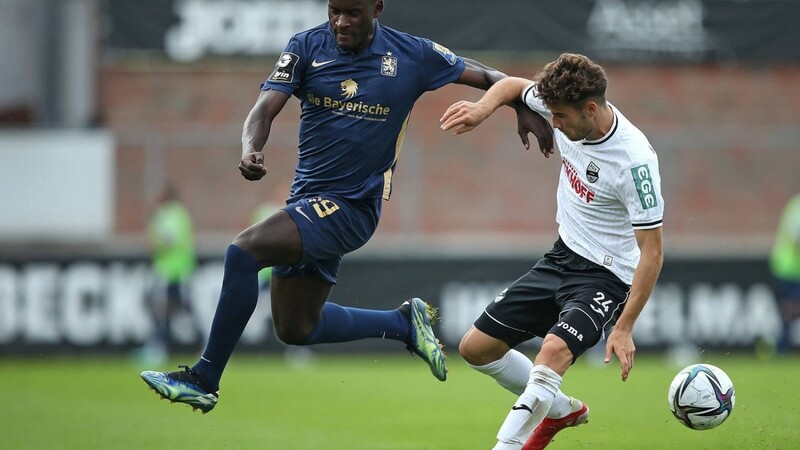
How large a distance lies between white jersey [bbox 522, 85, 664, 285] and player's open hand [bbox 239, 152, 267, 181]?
185 centimetres

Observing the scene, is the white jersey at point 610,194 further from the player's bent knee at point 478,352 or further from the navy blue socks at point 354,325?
the navy blue socks at point 354,325

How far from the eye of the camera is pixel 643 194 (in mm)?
6789

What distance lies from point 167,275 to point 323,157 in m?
9.44

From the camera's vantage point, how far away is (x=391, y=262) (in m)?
16.7

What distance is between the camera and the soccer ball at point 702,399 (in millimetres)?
7410

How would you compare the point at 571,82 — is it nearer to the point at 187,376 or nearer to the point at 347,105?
the point at 347,105

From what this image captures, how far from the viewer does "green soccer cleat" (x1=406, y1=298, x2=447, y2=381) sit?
8.20 metres

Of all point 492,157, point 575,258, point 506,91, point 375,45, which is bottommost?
point 492,157

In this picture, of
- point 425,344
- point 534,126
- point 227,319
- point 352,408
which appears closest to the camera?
point 227,319

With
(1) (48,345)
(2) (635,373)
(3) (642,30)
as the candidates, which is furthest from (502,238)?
(1) (48,345)

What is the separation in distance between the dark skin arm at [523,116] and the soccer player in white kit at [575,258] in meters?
0.06

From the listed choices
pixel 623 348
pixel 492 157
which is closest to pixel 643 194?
pixel 623 348

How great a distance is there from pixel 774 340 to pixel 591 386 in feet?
13.7

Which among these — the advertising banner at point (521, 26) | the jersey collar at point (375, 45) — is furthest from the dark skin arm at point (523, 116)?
the advertising banner at point (521, 26)
